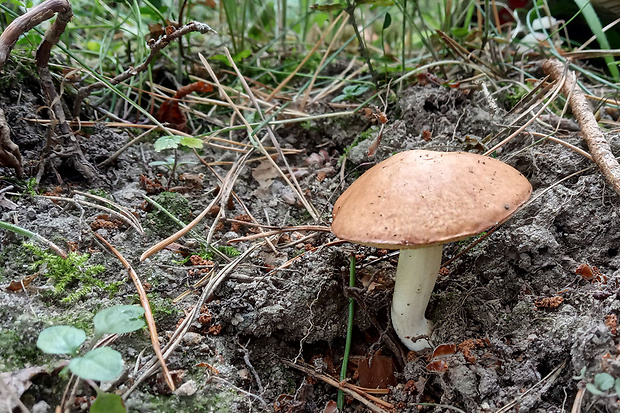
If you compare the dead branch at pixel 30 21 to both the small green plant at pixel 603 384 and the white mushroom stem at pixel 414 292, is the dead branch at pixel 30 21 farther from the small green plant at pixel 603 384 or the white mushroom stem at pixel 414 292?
the small green plant at pixel 603 384

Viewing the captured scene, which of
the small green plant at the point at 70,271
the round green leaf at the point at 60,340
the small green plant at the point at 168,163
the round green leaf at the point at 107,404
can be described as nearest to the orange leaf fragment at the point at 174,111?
the small green plant at the point at 168,163

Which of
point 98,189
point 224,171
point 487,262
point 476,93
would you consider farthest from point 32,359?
point 476,93

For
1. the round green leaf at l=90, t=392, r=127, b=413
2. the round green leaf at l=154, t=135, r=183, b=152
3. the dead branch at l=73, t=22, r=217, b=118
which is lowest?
the round green leaf at l=90, t=392, r=127, b=413

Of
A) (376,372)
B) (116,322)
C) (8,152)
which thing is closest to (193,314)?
(116,322)

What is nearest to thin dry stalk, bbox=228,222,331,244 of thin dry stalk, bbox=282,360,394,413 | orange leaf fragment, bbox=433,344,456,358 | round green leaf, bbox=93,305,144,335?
thin dry stalk, bbox=282,360,394,413

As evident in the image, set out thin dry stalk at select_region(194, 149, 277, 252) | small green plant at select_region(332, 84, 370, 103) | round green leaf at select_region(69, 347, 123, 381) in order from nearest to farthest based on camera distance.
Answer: round green leaf at select_region(69, 347, 123, 381) → thin dry stalk at select_region(194, 149, 277, 252) → small green plant at select_region(332, 84, 370, 103)

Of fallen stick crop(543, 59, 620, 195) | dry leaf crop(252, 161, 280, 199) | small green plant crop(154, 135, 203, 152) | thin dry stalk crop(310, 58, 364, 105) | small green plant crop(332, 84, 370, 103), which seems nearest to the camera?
fallen stick crop(543, 59, 620, 195)

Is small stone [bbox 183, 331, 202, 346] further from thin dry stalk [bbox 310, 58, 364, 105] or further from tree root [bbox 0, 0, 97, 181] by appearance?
thin dry stalk [bbox 310, 58, 364, 105]

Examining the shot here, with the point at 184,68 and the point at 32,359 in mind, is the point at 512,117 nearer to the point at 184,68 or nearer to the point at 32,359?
the point at 184,68
